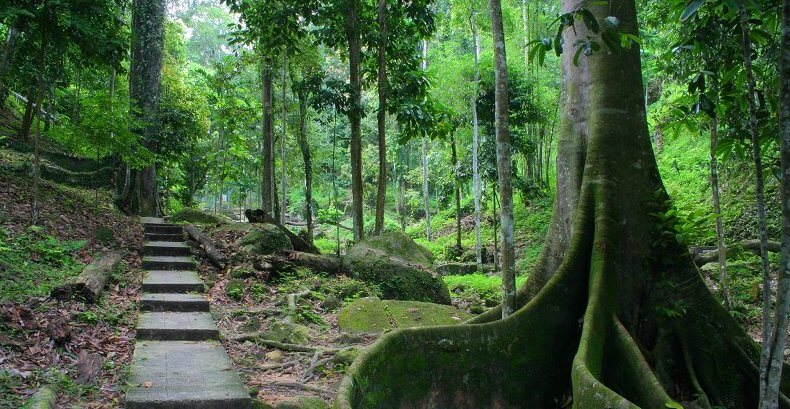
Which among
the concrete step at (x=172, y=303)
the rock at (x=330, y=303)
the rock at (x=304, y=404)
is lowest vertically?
the rock at (x=304, y=404)

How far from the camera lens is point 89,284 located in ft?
21.1

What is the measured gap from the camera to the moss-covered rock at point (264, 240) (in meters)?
10.1

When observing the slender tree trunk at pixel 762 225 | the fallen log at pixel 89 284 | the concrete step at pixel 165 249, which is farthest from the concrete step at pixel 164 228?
the slender tree trunk at pixel 762 225

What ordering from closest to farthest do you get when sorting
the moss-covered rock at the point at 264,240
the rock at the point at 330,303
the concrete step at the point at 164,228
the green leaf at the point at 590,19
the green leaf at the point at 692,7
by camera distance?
1. the green leaf at the point at 692,7
2. the green leaf at the point at 590,19
3. the rock at the point at 330,303
4. the moss-covered rock at the point at 264,240
5. the concrete step at the point at 164,228

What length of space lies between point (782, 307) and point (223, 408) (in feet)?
12.5

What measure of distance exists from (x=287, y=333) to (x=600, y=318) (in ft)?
12.4

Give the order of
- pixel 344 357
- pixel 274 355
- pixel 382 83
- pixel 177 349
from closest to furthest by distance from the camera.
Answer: pixel 177 349
pixel 344 357
pixel 274 355
pixel 382 83

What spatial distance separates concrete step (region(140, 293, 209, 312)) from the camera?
22.1 ft

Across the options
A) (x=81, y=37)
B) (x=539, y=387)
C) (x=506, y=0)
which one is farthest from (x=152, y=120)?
(x=506, y=0)

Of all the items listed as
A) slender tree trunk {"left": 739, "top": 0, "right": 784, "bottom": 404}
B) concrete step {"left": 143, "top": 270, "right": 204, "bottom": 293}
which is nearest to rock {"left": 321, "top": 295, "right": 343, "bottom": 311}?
concrete step {"left": 143, "top": 270, "right": 204, "bottom": 293}

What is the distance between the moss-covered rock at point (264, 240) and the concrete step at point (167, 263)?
1.21 meters

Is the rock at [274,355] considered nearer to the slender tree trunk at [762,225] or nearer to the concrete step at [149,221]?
the slender tree trunk at [762,225]

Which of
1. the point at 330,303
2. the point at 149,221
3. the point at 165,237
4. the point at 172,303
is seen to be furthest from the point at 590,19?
the point at 149,221

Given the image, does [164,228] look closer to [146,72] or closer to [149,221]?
[149,221]
